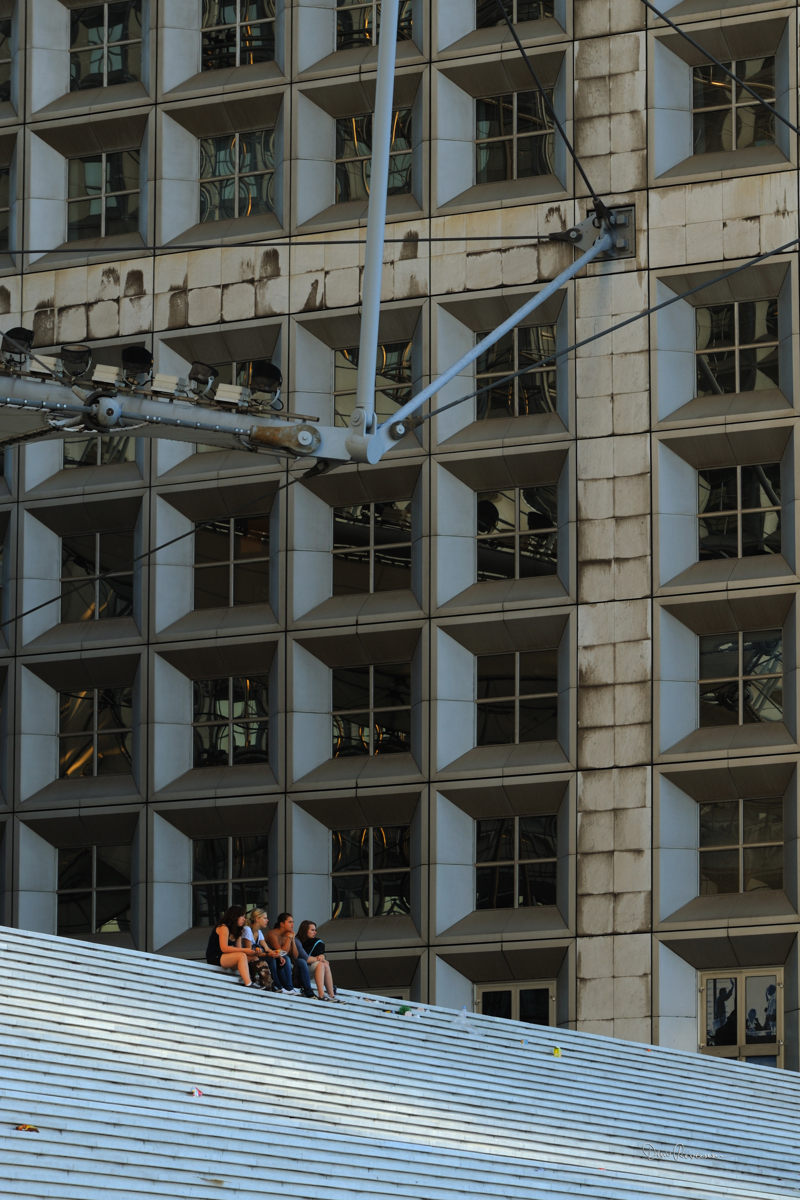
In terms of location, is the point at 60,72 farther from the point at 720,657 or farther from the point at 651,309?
the point at 720,657

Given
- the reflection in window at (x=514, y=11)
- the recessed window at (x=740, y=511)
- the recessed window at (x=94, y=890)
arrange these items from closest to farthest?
the recessed window at (x=740, y=511) < the recessed window at (x=94, y=890) < the reflection in window at (x=514, y=11)

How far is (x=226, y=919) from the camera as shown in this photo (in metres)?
25.6

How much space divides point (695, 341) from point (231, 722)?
1130cm

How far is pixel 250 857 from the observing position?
36.3 m

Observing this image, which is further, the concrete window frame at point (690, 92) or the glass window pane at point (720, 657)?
the concrete window frame at point (690, 92)

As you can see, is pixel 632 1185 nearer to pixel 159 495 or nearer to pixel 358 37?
pixel 159 495

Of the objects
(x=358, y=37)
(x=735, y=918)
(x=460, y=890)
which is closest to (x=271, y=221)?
(x=358, y=37)

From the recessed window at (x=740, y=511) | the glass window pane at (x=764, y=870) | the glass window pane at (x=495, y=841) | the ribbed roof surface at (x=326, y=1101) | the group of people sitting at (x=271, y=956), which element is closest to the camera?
the ribbed roof surface at (x=326, y=1101)

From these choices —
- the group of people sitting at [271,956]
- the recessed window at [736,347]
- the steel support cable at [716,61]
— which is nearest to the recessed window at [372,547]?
the recessed window at [736,347]

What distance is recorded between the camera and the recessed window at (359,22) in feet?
125

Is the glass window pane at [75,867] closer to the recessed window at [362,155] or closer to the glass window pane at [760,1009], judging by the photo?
the glass window pane at [760,1009]

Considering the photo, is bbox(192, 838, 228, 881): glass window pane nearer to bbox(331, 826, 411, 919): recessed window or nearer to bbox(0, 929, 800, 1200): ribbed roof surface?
bbox(331, 826, 411, 919): recessed window

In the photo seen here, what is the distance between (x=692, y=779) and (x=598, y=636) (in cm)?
304

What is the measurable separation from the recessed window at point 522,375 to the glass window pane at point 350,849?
8170mm
